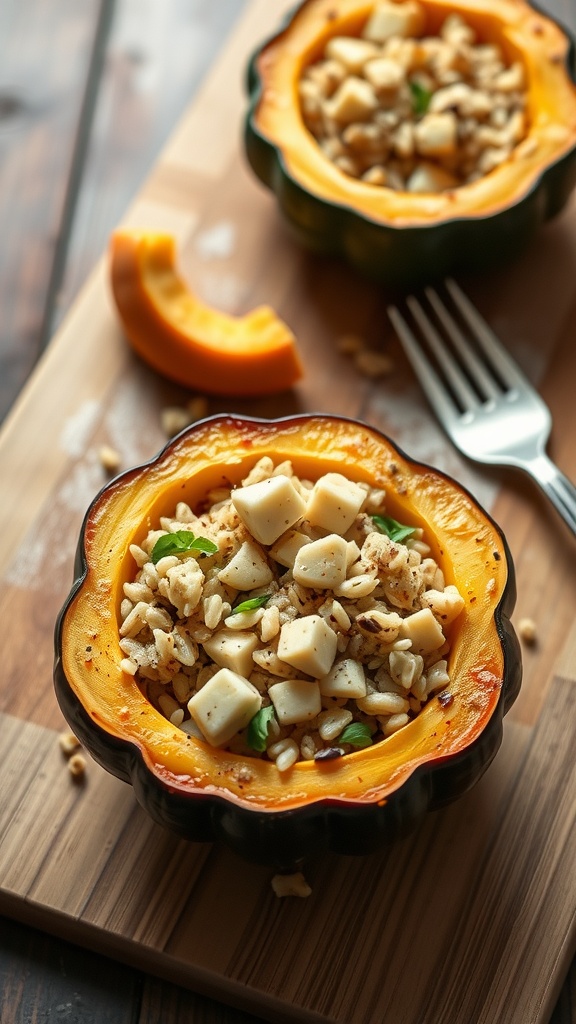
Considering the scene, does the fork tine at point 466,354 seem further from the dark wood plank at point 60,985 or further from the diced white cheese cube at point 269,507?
the dark wood plank at point 60,985

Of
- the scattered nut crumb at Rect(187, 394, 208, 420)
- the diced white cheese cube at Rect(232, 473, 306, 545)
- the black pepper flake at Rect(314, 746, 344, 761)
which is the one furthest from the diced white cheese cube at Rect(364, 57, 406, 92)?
the black pepper flake at Rect(314, 746, 344, 761)

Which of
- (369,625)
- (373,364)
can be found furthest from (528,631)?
(373,364)

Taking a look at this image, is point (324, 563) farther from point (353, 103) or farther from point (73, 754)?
point (353, 103)

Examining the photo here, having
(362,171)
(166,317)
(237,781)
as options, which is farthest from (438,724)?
(362,171)

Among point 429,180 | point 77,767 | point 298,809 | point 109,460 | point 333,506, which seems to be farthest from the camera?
point 429,180

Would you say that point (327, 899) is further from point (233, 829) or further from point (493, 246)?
point (493, 246)

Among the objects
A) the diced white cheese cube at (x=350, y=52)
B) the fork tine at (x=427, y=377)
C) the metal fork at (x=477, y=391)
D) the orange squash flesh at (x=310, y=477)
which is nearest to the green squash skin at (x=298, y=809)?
the orange squash flesh at (x=310, y=477)
